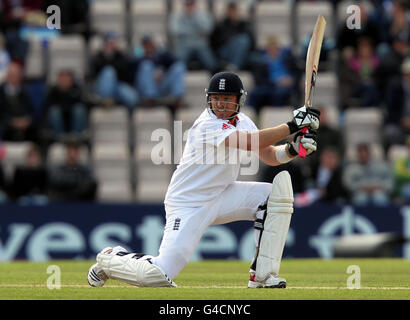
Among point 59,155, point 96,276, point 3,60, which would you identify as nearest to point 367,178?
point 59,155

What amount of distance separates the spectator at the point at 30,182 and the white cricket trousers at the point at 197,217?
700 centimetres

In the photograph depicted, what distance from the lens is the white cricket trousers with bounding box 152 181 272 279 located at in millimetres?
8695

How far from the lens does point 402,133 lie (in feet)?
57.1

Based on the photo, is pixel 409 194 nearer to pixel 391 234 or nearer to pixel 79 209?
pixel 391 234

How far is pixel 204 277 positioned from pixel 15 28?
9.23 metres

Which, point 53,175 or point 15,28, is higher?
point 15,28

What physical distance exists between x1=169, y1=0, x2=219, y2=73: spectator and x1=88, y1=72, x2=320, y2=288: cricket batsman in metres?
9.06

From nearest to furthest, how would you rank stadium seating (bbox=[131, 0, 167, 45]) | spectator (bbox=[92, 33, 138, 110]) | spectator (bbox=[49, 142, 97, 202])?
1. spectator (bbox=[49, 142, 97, 202])
2. spectator (bbox=[92, 33, 138, 110])
3. stadium seating (bbox=[131, 0, 167, 45])

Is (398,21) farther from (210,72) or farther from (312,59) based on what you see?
(312,59)

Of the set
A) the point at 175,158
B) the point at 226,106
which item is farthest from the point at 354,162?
the point at 226,106

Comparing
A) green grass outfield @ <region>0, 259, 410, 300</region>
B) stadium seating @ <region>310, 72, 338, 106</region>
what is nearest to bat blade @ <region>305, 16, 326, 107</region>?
green grass outfield @ <region>0, 259, 410, 300</region>

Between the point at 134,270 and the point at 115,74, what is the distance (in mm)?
9073

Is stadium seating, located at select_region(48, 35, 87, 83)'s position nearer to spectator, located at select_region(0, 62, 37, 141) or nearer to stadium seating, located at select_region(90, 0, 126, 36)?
stadium seating, located at select_region(90, 0, 126, 36)

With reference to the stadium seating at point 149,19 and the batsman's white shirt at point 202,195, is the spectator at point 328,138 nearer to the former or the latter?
the stadium seating at point 149,19
